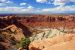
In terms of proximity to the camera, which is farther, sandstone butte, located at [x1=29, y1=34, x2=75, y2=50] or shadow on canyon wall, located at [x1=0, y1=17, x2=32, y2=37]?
shadow on canyon wall, located at [x1=0, y1=17, x2=32, y2=37]

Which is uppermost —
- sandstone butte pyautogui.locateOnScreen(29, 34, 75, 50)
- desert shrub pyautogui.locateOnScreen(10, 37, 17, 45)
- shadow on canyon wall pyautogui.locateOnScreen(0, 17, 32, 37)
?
shadow on canyon wall pyautogui.locateOnScreen(0, 17, 32, 37)

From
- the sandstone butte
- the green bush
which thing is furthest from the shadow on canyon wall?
the sandstone butte

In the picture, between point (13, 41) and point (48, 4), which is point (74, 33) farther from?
point (13, 41)

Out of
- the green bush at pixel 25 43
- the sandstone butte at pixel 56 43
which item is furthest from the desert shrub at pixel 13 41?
the sandstone butte at pixel 56 43

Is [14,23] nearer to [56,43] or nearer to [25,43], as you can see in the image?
[25,43]

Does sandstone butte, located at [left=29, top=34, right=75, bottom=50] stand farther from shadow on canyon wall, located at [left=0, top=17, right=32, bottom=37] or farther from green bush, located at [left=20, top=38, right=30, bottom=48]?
shadow on canyon wall, located at [left=0, top=17, right=32, bottom=37]

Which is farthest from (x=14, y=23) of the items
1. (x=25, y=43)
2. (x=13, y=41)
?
(x=25, y=43)

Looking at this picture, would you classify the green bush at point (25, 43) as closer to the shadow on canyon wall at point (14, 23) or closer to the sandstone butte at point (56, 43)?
the sandstone butte at point (56, 43)

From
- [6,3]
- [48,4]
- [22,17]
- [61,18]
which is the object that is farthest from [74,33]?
[6,3]
